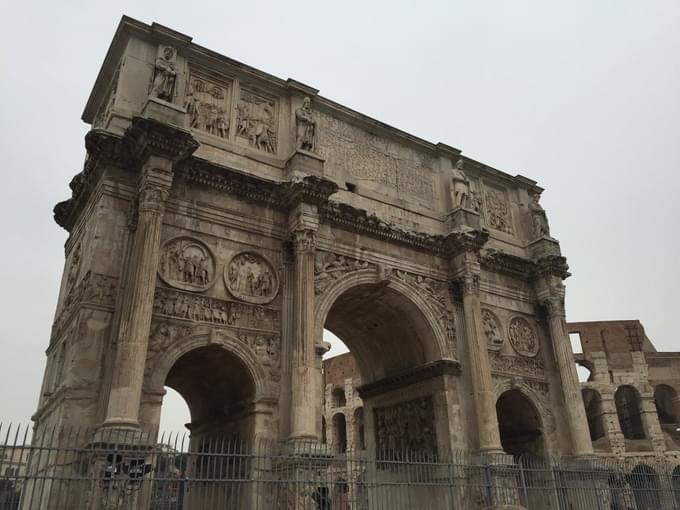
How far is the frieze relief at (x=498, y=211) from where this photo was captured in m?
16.7

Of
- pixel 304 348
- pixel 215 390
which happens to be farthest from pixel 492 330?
pixel 215 390

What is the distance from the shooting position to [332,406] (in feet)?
104

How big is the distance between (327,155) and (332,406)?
2090 cm

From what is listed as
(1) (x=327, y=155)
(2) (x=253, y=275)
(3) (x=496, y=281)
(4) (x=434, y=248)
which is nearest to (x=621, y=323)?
(3) (x=496, y=281)

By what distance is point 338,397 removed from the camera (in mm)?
32031

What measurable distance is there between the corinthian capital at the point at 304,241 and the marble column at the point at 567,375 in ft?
25.3

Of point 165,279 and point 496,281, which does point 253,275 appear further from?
point 496,281

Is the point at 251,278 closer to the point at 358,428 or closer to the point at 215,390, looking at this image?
the point at 215,390

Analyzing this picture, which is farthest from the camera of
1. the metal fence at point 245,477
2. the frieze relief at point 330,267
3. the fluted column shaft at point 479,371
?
the fluted column shaft at point 479,371

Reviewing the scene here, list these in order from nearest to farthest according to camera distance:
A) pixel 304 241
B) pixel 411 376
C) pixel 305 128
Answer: pixel 304 241
pixel 305 128
pixel 411 376

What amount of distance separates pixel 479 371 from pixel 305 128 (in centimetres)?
675

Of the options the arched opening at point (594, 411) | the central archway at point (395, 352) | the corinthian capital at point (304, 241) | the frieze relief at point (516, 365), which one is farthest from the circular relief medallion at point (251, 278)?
the arched opening at point (594, 411)

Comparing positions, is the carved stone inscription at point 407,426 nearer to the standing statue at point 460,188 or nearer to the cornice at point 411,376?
the cornice at point 411,376

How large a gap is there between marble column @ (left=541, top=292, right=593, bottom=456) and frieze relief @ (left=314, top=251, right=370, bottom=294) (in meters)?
6.09
